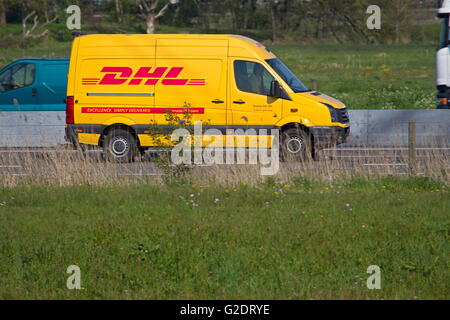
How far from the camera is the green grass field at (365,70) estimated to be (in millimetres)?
26328

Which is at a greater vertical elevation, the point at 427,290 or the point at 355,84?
the point at 355,84

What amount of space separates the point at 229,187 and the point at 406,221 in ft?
10.2

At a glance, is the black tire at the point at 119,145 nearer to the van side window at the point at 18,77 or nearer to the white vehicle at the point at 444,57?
the van side window at the point at 18,77

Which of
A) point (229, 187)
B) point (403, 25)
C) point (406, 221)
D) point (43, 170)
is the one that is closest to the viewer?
point (406, 221)

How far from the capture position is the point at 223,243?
8266mm

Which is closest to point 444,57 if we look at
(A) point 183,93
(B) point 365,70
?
(A) point 183,93

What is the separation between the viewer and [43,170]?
12.8 m

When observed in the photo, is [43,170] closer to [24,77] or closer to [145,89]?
[145,89]

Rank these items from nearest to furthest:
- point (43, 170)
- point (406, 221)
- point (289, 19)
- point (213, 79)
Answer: point (406, 221) → point (43, 170) → point (213, 79) → point (289, 19)

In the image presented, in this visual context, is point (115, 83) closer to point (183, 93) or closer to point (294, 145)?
point (183, 93)

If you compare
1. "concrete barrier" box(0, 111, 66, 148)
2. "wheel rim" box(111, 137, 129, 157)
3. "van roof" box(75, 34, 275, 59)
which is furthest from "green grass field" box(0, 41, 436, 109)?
"wheel rim" box(111, 137, 129, 157)

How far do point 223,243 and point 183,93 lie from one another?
7361 millimetres
